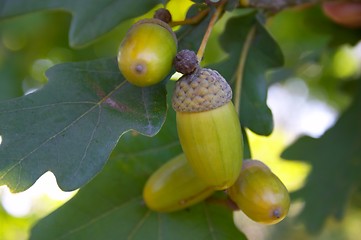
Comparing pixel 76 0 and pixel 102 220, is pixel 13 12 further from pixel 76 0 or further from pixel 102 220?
pixel 102 220

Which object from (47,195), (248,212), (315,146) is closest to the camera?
(248,212)

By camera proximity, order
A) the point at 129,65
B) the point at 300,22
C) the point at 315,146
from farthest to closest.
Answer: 1. the point at 300,22
2. the point at 315,146
3. the point at 129,65

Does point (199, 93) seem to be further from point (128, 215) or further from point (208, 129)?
point (128, 215)

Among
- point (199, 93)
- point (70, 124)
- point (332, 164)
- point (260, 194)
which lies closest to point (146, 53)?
point (199, 93)

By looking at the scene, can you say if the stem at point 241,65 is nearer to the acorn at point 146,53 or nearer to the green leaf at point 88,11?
the green leaf at point 88,11

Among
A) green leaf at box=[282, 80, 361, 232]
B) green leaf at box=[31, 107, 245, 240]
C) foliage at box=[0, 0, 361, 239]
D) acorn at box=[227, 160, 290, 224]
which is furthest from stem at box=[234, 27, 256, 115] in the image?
green leaf at box=[282, 80, 361, 232]

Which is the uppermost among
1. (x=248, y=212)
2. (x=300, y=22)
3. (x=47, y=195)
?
(x=248, y=212)

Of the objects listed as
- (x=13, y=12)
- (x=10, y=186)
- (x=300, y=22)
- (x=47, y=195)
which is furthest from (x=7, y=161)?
(x=47, y=195)
